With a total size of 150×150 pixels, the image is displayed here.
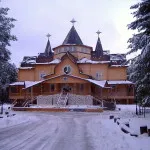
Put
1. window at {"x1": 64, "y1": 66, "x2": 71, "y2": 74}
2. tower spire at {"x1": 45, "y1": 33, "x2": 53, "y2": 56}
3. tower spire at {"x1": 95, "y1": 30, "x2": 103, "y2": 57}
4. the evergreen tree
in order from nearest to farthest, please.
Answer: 1. the evergreen tree
2. window at {"x1": 64, "y1": 66, "x2": 71, "y2": 74}
3. tower spire at {"x1": 95, "y1": 30, "x2": 103, "y2": 57}
4. tower spire at {"x1": 45, "y1": 33, "x2": 53, "y2": 56}

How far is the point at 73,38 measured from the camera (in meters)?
58.8

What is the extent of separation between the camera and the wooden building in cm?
5109

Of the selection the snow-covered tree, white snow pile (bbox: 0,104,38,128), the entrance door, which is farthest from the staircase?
the snow-covered tree

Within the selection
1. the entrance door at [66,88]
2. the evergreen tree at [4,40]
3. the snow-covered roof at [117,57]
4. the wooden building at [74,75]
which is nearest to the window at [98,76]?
the wooden building at [74,75]

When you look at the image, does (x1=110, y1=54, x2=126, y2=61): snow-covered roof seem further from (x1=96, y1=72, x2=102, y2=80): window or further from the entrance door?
the entrance door

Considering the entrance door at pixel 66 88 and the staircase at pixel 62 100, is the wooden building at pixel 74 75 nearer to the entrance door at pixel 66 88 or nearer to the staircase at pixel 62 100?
the entrance door at pixel 66 88

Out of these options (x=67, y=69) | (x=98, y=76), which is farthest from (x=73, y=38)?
(x=98, y=76)

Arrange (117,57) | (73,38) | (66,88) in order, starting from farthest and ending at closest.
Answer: (117,57) → (73,38) → (66,88)

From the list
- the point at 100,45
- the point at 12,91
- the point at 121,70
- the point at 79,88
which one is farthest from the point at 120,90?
the point at 12,91

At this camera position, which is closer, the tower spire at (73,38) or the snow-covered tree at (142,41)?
the snow-covered tree at (142,41)

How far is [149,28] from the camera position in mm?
15602

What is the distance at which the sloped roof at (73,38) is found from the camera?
5828cm

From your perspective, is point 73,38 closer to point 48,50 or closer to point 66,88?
point 48,50

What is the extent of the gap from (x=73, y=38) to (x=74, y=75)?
30.6 ft
